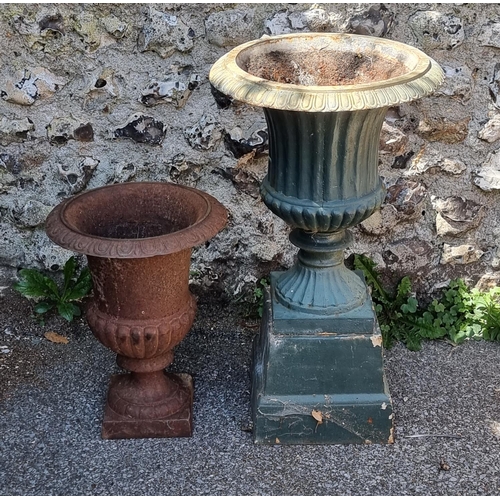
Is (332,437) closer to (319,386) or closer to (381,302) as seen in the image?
(319,386)

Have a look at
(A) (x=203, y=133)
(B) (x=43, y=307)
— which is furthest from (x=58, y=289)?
(A) (x=203, y=133)

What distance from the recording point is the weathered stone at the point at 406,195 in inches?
130

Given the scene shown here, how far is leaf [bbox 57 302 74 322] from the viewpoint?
337 cm

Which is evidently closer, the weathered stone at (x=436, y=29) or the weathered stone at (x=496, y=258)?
the weathered stone at (x=436, y=29)

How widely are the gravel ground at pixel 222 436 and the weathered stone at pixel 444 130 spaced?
3.08 ft

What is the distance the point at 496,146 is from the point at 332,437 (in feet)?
4.82

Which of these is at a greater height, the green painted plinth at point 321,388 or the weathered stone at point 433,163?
the weathered stone at point 433,163

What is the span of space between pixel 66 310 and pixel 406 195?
5.37 feet

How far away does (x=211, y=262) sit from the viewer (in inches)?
137

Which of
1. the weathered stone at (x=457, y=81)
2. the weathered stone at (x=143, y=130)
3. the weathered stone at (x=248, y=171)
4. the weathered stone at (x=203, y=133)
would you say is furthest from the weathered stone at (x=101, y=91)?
the weathered stone at (x=457, y=81)

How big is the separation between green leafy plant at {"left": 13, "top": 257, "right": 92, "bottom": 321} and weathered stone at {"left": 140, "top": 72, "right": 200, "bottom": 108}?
0.83m

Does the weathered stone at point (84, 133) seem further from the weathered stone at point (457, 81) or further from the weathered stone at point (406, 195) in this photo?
the weathered stone at point (457, 81)

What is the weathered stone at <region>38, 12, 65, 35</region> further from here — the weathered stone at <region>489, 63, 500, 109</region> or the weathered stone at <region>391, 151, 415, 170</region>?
the weathered stone at <region>489, 63, 500, 109</region>

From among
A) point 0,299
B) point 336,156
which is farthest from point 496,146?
point 0,299
